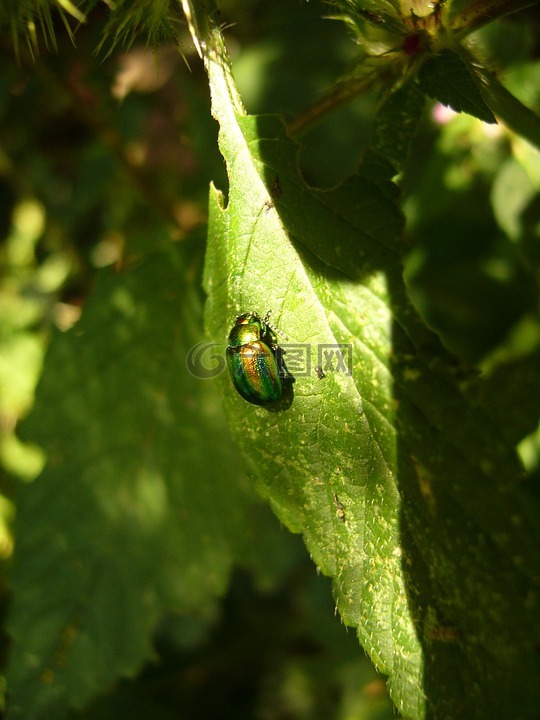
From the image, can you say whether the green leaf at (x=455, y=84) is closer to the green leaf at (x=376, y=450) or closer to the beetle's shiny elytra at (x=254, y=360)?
the green leaf at (x=376, y=450)

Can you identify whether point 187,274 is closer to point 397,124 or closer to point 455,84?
point 397,124

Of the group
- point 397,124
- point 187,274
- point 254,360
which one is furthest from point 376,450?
point 187,274

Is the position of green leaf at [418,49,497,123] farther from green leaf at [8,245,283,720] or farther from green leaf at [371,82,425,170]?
green leaf at [8,245,283,720]

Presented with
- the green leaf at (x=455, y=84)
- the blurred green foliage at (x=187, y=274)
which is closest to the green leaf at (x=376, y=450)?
the blurred green foliage at (x=187, y=274)

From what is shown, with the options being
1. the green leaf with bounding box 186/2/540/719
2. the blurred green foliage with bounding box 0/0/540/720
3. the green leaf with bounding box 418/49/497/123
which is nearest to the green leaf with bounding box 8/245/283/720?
the blurred green foliage with bounding box 0/0/540/720

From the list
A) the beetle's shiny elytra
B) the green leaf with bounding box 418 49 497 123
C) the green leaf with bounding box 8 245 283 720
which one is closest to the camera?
the green leaf with bounding box 418 49 497 123

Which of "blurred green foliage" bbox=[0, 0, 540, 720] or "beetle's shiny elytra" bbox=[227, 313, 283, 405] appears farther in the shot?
"blurred green foliage" bbox=[0, 0, 540, 720]
